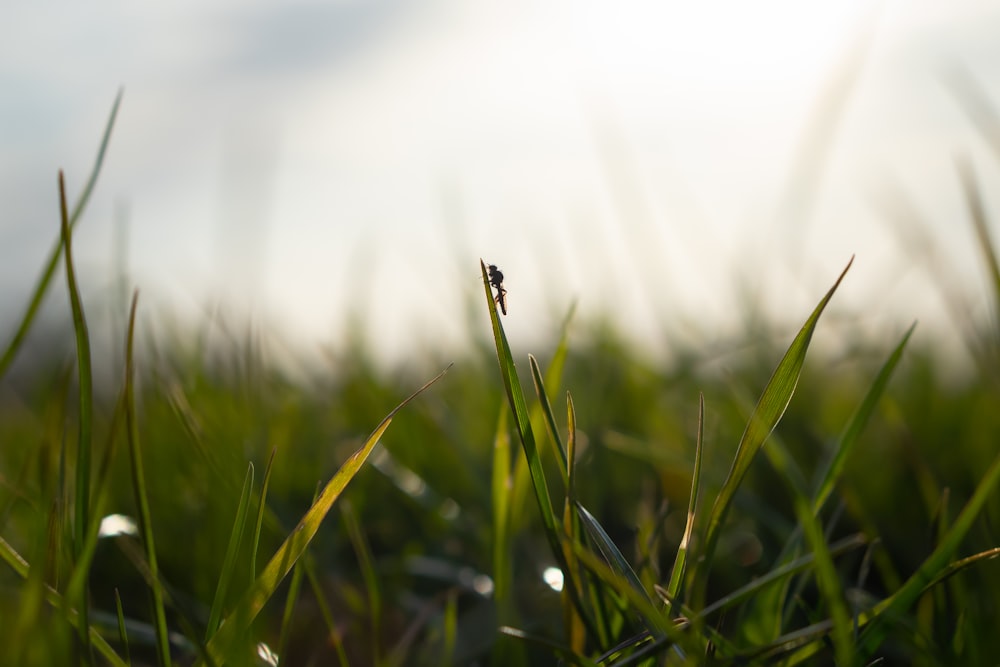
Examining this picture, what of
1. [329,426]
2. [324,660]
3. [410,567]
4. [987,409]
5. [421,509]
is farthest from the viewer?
[329,426]

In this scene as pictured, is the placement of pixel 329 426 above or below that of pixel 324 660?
above

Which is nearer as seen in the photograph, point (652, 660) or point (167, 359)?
point (652, 660)

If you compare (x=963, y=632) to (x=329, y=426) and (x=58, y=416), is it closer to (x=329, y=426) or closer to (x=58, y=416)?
(x=58, y=416)

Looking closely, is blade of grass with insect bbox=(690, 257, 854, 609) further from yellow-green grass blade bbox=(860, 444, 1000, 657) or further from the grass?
yellow-green grass blade bbox=(860, 444, 1000, 657)

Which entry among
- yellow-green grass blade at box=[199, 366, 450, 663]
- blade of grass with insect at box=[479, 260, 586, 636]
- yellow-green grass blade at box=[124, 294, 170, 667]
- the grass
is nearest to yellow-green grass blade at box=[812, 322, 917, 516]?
the grass

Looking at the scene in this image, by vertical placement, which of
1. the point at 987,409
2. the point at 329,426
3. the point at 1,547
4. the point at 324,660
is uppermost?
the point at 1,547

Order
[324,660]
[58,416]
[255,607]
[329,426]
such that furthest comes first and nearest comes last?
[329,426] → [324,660] → [58,416] → [255,607]

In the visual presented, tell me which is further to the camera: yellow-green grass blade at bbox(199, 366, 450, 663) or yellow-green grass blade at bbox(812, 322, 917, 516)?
yellow-green grass blade at bbox(812, 322, 917, 516)

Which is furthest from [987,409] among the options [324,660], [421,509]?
[324,660]
